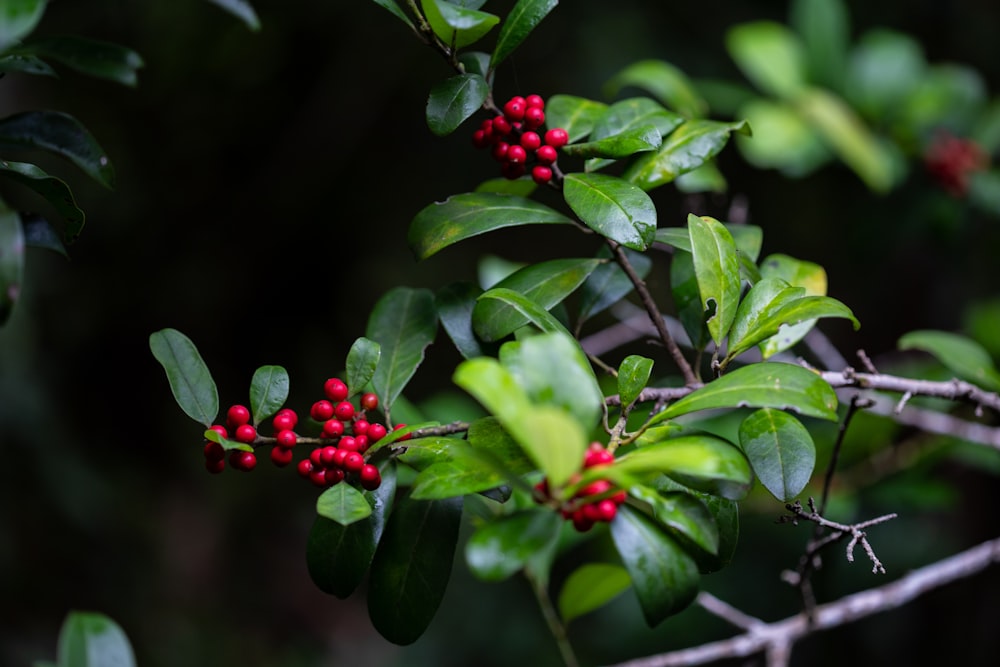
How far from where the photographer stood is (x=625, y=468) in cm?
56

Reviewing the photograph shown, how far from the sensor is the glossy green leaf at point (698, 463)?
0.56 meters

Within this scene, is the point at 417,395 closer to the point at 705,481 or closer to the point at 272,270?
the point at 272,270

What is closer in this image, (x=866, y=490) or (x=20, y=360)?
(x=866, y=490)

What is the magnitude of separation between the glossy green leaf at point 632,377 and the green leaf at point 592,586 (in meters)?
0.44

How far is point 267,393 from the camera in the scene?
769 mm

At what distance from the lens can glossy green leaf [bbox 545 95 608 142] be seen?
0.87 metres

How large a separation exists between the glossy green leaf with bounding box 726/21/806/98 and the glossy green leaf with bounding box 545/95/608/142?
1.11 metres

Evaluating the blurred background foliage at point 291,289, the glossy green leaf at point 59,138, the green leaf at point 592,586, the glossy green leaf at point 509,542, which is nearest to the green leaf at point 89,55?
the glossy green leaf at point 59,138

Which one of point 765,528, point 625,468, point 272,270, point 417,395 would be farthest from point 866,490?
point 272,270

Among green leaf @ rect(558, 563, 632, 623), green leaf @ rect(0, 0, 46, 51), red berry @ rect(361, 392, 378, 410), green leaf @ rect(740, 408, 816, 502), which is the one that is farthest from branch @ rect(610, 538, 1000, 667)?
green leaf @ rect(0, 0, 46, 51)

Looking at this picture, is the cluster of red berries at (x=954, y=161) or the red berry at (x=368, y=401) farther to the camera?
the cluster of red berries at (x=954, y=161)

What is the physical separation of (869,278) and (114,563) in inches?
109

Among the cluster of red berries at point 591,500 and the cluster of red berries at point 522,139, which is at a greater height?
the cluster of red berries at point 522,139

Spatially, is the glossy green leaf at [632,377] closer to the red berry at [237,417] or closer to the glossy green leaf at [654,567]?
the glossy green leaf at [654,567]
